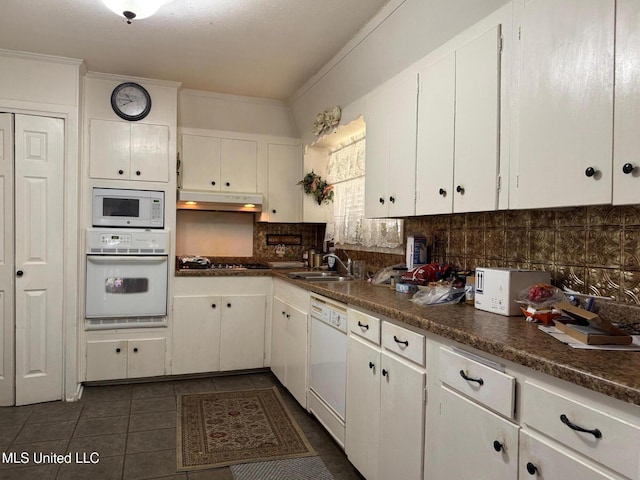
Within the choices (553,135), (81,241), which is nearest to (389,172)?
(553,135)

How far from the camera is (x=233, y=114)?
13.9 ft

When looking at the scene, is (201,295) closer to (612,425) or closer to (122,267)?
(122,267)

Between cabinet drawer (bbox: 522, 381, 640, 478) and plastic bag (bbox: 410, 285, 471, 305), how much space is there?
893 millimetres

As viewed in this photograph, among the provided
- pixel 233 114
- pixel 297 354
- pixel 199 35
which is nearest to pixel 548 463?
pixel 297 354

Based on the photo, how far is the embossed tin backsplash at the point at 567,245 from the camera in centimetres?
169

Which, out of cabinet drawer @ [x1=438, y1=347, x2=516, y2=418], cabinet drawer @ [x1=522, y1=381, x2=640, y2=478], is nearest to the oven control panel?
cabinet drawer @ [x1=438, y1=347, x2=516, y2=418]

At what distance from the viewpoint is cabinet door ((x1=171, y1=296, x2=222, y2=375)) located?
12.7 feet

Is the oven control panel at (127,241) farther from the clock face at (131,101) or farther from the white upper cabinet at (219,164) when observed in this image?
the clock face at (131,101)

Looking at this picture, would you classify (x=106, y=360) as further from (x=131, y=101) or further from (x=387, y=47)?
(x=387, y=47)

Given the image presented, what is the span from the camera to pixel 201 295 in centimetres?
391

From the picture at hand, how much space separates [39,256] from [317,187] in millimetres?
2287

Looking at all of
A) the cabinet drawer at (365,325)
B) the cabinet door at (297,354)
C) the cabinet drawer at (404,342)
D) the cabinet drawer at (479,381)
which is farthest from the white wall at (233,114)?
the cabinet drawer at (479,381)

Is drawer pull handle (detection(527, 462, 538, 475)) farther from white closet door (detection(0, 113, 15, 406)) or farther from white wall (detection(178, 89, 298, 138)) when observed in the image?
white wall (detection(178, 89, 298, 138))

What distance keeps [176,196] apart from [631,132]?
340cm
